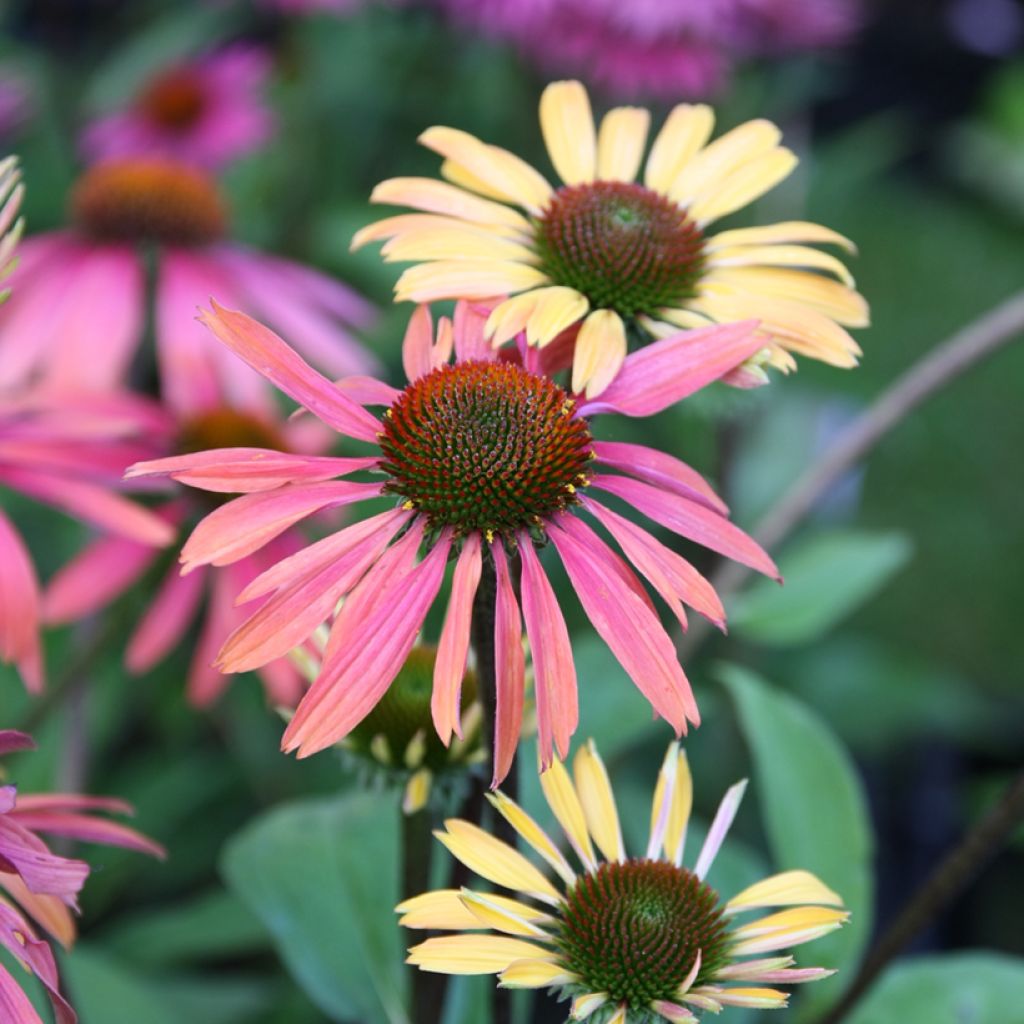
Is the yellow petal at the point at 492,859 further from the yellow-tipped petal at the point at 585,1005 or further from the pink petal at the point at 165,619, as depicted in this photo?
the pink petal at the point at 165,619

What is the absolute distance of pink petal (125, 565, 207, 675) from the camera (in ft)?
2.80

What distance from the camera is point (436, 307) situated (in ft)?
4.29

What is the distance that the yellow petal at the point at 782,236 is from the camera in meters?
0.52

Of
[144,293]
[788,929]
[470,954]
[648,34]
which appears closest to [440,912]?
[470,954]

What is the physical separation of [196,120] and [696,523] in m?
1.31

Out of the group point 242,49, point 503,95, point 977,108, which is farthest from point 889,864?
point 977,108

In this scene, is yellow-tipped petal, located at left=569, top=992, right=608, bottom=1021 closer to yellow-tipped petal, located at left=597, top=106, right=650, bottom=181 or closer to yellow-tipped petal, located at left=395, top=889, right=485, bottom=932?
Result: yellow-tipped petal, located at left=395, top=889, right=485, bottom=932

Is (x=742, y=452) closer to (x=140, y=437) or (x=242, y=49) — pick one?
(x=140, y=437)

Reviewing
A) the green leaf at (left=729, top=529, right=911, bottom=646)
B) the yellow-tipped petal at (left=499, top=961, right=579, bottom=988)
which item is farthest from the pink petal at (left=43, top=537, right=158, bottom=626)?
the yellow-tipped petal at (left=499, top=961, right=579, bottom=988)

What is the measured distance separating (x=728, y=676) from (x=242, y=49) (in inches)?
51.5

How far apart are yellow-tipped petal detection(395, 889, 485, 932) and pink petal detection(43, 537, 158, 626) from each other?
0.45 metres

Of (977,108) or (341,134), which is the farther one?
(977,108)

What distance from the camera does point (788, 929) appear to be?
0.45 metres

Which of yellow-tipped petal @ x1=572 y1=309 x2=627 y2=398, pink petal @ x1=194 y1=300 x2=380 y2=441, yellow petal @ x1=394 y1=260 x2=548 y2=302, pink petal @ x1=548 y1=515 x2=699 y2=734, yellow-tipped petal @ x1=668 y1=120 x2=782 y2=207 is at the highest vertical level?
yellow-tipped petal @ x1=668 y1=120 x2=782 y2=207
